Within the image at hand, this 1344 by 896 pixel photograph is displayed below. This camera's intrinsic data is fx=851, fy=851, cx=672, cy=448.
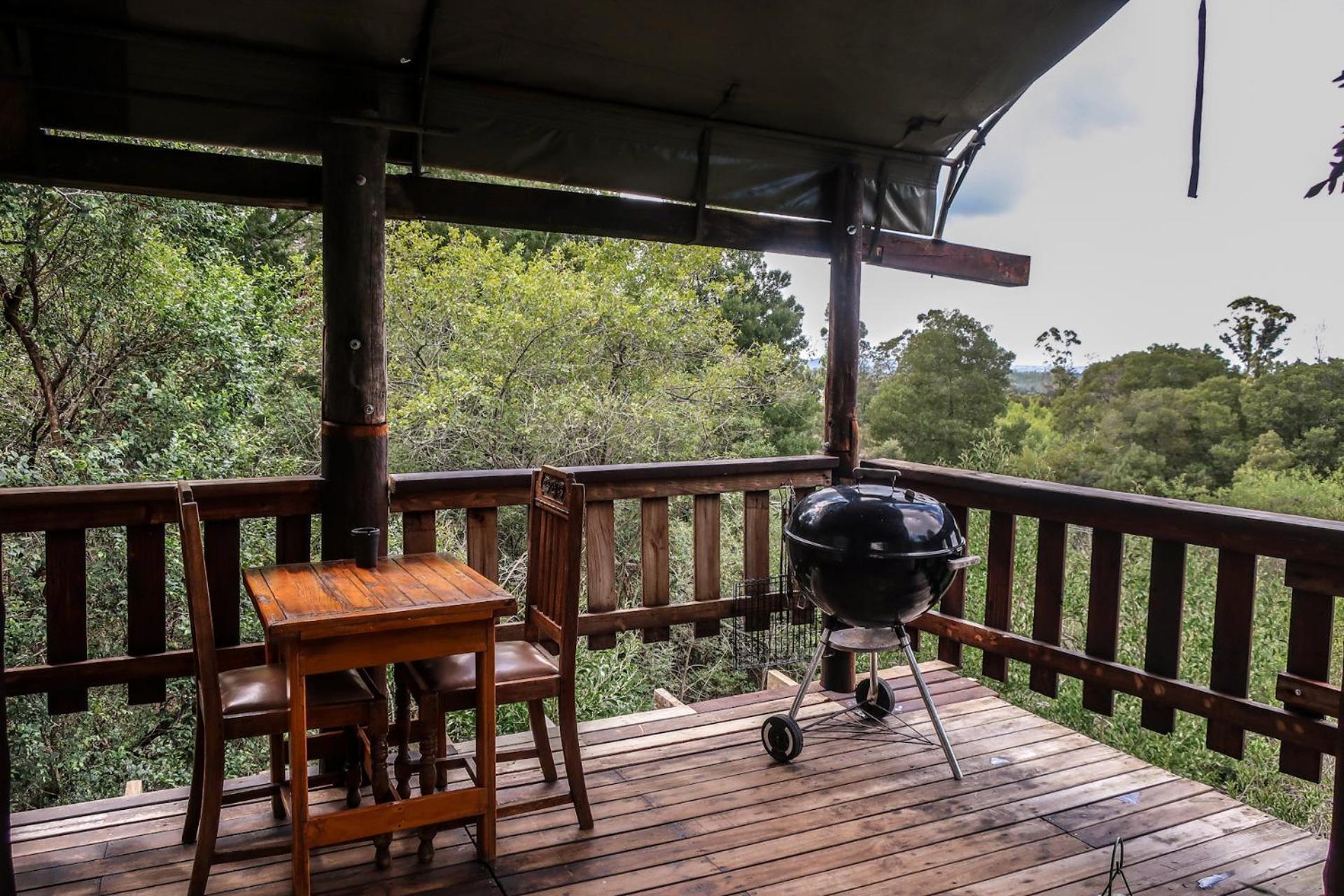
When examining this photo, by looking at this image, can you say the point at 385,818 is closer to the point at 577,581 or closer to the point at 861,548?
the point at 577,581

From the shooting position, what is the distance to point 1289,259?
12.1 metres

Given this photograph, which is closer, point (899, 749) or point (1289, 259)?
point (899, 749)

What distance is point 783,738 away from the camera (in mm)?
2924

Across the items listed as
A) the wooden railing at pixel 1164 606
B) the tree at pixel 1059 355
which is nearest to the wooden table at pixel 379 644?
the wooden railing at pixel 1164 606

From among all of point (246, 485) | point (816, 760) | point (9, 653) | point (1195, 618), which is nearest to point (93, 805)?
point (246, 485)

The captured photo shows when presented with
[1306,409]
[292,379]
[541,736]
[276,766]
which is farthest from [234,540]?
[1306,409]

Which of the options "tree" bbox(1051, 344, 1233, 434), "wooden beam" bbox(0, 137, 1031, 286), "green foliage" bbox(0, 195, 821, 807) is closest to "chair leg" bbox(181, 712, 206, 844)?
"wooden beam" bbox(0, 137, 1031, 286)

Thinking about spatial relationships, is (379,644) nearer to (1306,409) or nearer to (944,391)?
(1306,409)

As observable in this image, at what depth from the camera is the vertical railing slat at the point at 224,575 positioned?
2711 millimetres

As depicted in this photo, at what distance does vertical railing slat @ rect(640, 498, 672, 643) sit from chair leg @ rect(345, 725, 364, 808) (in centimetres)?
125

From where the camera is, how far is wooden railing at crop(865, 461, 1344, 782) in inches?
97.0

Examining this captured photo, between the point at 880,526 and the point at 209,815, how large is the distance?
1.95 m

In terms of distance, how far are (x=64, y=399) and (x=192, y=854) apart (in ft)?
18.8

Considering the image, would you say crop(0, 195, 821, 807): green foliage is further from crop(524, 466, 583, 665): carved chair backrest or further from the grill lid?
the grill lid
